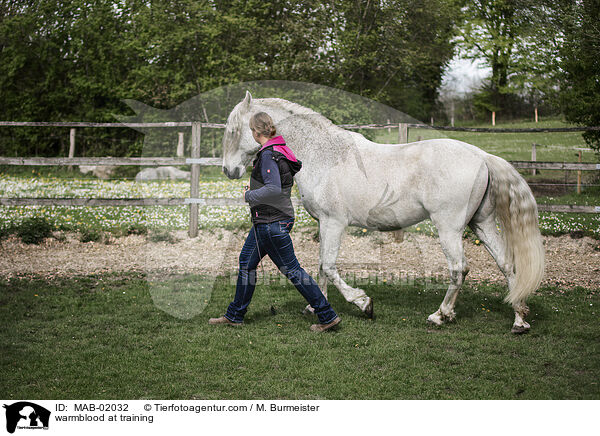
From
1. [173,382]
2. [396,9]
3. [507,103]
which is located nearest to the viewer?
[173,382]

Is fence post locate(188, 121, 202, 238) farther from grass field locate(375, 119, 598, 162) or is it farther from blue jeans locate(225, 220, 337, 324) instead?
grass field locate(375, 119, 598, 162)

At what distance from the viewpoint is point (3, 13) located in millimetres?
19797

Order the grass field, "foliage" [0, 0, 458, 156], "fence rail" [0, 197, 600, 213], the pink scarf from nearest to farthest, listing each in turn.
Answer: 1. the pink scarf
2. "fence rail" [0, 197, 600, 213]
3. "foliage" [0, 0, 458, 156]
4. the grass field

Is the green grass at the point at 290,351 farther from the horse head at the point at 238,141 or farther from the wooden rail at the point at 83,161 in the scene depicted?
the wooden rail at the point at 83,161

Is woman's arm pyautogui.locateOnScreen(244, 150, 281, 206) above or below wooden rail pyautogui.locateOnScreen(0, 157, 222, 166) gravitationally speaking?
below

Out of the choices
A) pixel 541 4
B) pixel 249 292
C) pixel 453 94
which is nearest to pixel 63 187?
pixel 249 292

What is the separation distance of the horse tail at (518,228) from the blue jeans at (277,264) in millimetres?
1641

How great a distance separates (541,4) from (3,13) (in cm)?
1898

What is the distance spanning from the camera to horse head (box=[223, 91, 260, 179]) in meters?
4.77

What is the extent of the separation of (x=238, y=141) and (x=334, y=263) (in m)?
1.44

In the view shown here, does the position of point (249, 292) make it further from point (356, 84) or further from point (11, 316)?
point (356, 84)

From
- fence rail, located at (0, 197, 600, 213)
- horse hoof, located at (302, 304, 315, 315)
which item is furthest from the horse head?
fence rail, located at (0, 197, 600, 213)
